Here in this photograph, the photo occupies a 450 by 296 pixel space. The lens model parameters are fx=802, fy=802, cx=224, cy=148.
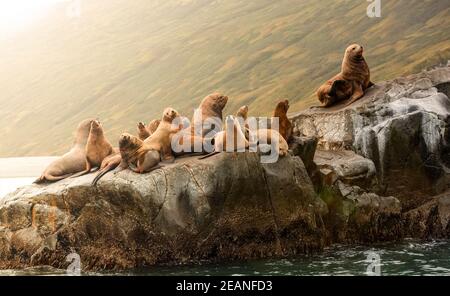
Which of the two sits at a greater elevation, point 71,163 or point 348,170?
point 71,163

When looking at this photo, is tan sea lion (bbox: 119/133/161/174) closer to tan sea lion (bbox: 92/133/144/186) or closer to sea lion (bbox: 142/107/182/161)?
tan sea lion (bbox: 92/133/144/186)

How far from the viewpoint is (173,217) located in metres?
11.5

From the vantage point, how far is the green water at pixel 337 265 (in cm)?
1058

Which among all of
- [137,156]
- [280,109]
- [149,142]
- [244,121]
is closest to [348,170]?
[280,109]

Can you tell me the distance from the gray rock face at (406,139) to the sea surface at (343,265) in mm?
2016

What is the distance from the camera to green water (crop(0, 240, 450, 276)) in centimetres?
1058

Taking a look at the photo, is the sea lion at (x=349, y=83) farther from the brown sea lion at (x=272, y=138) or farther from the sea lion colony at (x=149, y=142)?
the brown sea lion at (x=272, y=138)

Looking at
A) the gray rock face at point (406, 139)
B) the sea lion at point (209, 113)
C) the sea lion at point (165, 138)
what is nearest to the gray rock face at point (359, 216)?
the gray rock face at point (406, 139)

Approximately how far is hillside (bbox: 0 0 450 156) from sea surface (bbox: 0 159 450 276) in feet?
44.1

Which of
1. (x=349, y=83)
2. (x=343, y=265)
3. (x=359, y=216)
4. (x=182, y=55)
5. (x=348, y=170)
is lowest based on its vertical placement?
(x=343, y=265)

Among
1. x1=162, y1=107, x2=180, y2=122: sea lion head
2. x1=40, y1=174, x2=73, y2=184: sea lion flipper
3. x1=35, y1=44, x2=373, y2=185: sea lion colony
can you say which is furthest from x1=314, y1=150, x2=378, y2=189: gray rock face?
x1=40, y1=174, x2=73, y2=184: sea lion flipper

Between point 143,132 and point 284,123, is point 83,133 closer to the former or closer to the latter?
point 143,132

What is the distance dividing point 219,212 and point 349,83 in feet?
17.1
